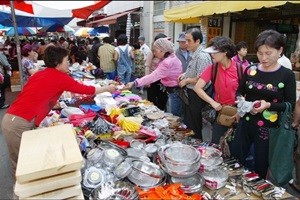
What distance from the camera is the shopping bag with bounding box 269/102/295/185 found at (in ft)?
6.53

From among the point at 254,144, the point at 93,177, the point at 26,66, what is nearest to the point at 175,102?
the point at 254,144

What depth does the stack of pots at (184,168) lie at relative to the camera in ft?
5.27

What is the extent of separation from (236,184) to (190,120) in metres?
1.29

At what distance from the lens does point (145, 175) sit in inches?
65.1

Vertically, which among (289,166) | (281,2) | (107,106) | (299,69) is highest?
(281,2)

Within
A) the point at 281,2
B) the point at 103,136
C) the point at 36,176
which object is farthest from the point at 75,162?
the point at 281,2

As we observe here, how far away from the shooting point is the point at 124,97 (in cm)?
366

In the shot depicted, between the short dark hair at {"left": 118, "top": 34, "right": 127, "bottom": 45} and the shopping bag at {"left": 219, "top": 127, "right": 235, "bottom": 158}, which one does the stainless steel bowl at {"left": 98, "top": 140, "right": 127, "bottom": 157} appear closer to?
the shopping bag at {"left": 219, "top": 127, "right": 235, "bottom": 158}

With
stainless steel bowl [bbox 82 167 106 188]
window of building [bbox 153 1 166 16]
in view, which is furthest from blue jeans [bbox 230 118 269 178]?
window of building [bbox 153 1 166 16]

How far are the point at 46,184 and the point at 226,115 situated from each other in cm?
169

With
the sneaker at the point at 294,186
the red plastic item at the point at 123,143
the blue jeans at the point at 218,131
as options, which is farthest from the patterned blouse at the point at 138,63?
the sneaker at the point at 294,186

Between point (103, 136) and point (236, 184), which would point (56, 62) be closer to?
point (103, 136)

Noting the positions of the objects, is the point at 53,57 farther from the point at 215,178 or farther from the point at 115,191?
the point at 215,178

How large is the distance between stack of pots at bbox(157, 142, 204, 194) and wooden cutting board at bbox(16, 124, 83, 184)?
1.99 feet
